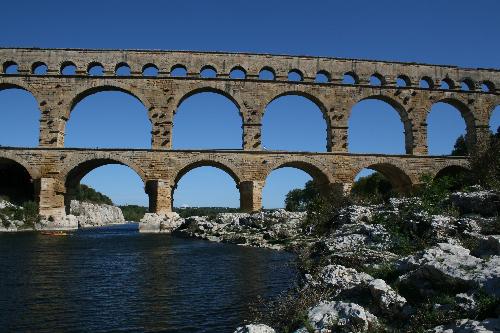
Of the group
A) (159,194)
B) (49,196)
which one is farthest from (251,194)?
(49,196)

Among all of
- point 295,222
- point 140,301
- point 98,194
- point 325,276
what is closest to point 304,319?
point 325,276

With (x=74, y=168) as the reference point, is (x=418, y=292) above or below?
below

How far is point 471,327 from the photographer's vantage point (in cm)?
391

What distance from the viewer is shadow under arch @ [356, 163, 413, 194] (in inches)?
1222

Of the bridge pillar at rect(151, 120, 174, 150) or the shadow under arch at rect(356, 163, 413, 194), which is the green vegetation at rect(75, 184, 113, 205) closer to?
the bridge pillar at rect(151, 120, 174, 150)

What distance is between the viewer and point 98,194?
110 m

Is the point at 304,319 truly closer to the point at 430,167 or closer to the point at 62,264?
the point at 62,264

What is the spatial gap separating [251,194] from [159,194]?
19.6ft

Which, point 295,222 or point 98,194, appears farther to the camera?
point 98,194

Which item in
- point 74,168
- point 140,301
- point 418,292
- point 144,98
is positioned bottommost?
point 140,301

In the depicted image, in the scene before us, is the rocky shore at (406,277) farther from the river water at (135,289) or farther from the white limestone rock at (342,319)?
the river water at (135,289)

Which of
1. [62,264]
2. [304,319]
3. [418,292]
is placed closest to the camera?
[304,319]

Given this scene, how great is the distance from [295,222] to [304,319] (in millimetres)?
16229

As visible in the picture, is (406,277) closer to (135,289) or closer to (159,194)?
(135,289)
